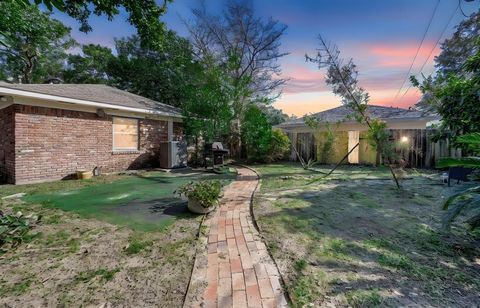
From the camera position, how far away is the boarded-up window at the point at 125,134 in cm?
852

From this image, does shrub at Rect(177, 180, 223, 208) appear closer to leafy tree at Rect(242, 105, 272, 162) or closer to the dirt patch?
the dirt patch

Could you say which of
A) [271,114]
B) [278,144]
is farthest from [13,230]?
[271,114]

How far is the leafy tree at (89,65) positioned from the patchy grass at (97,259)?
1925cm

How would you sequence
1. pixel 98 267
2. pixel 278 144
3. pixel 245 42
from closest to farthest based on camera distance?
1. pixel 98 267
2. pixel 278 144
3. pixel 245 42

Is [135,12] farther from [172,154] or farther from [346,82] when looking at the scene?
[172,154]

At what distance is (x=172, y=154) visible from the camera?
917 cm

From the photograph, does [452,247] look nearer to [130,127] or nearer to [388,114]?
[130,127]

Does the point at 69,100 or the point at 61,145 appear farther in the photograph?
the point at 61,145

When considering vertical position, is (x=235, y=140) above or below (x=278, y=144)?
above

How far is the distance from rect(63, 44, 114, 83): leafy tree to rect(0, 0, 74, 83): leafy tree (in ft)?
5.05

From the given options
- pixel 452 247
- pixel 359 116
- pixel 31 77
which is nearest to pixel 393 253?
pixel 452 247

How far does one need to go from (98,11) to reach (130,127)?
5.26m

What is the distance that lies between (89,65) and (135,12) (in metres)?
19.7

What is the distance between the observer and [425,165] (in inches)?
392
